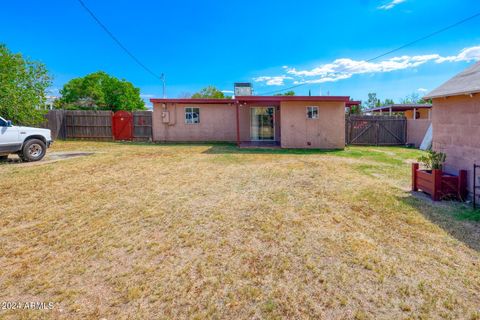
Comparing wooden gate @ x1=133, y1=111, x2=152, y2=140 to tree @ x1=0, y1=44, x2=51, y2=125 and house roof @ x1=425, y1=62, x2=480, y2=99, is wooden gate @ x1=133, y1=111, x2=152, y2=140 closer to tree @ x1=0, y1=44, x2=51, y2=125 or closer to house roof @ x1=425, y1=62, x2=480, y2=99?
tree @ x1=0, y1=44, x2=51, y2=125

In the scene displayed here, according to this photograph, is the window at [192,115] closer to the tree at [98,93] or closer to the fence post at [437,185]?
the fence post at [437,185]

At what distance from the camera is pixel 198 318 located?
2.08m

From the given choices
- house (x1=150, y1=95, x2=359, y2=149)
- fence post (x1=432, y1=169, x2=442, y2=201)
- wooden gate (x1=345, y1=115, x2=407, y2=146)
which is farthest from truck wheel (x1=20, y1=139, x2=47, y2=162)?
wooden gate (x1=345, y1=115, x2=407, y2=146)

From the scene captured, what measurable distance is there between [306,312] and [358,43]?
22.7 m

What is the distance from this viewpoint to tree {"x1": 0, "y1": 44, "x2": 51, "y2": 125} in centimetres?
1188

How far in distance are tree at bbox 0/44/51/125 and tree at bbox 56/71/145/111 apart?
31745 mm

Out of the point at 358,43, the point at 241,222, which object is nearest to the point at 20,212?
the point at 241,222

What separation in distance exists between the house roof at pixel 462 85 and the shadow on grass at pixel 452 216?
82.2 inches

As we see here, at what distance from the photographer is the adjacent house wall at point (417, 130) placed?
1557cm

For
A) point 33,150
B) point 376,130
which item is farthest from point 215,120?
point 376,130

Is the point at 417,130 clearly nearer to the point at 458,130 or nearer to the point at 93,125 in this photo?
the point at 458,130

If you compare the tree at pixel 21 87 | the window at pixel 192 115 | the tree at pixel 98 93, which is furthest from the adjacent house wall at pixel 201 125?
the tree at pixel 98 93

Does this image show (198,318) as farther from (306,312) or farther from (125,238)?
(125,238)

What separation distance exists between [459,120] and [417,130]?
483 inches
